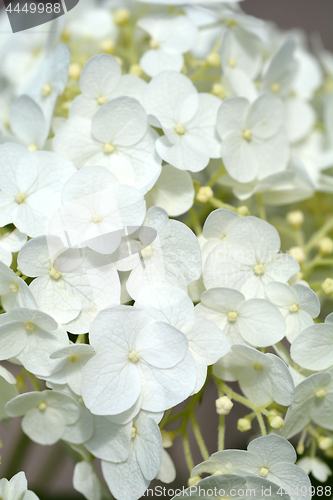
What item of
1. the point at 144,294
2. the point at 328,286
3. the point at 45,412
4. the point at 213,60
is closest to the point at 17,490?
the point at 45,412

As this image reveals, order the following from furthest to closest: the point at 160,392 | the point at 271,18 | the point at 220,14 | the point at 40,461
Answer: the point at 271,18 → the point at 40,461 → the point at 220,14 → the point at 160,392

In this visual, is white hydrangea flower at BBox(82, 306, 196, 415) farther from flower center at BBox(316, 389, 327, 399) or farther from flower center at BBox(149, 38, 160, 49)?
flower center at BBox(149, 38, 160, 49)

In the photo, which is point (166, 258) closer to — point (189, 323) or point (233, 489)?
point (189, 323)

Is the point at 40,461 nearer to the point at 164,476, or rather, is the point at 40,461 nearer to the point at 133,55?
the point at 164,476

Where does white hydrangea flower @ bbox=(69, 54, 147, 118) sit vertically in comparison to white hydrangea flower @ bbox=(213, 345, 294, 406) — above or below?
above

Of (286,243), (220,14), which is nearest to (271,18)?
(220,14)

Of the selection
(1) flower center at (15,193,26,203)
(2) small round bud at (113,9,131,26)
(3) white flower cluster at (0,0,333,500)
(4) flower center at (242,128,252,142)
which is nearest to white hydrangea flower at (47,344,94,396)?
(3) white flower cluster at (0,0,333,500)

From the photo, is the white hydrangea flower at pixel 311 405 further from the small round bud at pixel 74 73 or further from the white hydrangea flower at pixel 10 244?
the small round bud at pixel 74 73

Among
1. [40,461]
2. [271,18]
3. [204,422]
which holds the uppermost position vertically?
[271,18]
